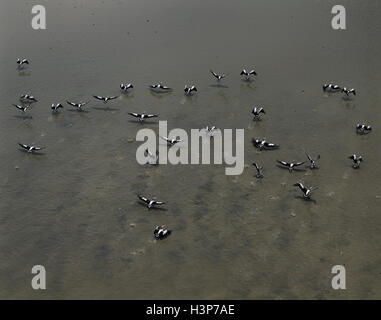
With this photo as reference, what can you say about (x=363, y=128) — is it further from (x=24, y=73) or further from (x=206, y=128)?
(x=24, y=73)

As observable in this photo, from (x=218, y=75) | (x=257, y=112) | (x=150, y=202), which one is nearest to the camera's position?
(x=150, y=202)

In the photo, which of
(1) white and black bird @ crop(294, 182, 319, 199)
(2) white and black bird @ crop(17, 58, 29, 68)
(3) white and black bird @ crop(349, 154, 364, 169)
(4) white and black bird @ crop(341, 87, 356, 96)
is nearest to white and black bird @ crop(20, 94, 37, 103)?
(2) white and black bird @ crop(17, 58, 29, 68)

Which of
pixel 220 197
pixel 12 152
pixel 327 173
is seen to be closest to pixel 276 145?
pixel 327 173

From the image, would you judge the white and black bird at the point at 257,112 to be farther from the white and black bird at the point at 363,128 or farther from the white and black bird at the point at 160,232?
the white and black bird at the point at 160,232

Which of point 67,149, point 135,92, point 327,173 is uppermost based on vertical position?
point 135,92

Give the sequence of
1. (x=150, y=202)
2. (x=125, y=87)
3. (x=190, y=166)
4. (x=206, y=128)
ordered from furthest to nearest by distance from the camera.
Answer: (x=125, y=87) → (x=206, y=128) → (x=190, y=166) → (x=150, y=202)

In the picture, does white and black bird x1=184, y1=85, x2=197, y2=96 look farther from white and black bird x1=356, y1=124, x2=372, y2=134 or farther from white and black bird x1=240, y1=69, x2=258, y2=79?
white and black bird x1=356, y1=124, x2=372, y2=134

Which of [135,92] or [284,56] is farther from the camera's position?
[284,56]

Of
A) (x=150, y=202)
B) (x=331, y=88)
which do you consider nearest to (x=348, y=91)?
(x=331, y=88)

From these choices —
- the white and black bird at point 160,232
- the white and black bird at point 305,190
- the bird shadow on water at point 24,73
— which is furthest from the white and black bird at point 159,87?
the white and black bird at point 160,232
